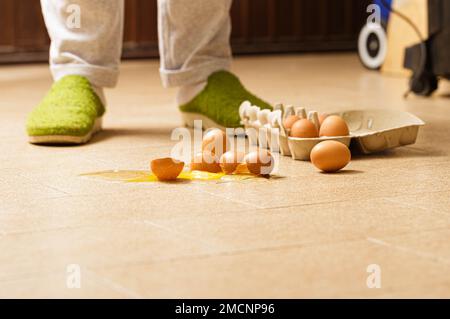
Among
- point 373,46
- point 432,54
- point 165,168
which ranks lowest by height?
point 373,46

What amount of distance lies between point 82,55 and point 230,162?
2.05 ft

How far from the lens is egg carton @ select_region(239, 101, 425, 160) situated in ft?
5.44

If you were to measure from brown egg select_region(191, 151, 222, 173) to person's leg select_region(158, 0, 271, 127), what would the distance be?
0.39 meters

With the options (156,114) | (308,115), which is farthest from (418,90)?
(308,115)

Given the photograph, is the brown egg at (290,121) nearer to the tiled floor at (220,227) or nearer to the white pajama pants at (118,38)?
the tiled floor at (220,227)

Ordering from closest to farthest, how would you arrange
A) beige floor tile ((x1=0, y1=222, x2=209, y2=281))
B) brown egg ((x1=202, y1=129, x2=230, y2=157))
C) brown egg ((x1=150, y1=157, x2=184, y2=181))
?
beige floor tile ((x1=0, y1=222, x2=209, y2=281))
brown egg ((x1=150, y1=157, x2=184, y2=181))
brown egg ((x1=202, y1=129, x2=230, y2=157))

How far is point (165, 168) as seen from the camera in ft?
4.82

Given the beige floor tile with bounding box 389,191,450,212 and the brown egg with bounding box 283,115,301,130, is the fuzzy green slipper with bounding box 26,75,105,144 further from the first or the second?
the beige floor tile with bounding box 389,191,450,212

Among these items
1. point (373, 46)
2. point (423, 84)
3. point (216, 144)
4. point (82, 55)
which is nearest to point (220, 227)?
point (216, 144)

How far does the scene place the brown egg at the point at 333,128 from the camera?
1663 mm

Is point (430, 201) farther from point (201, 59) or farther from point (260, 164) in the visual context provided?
point (201, 59)

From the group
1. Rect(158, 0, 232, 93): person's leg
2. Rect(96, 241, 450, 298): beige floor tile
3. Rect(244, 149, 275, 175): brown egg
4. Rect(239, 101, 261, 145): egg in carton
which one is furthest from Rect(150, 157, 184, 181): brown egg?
Rect(158, 0, 232, 93): person's leg
